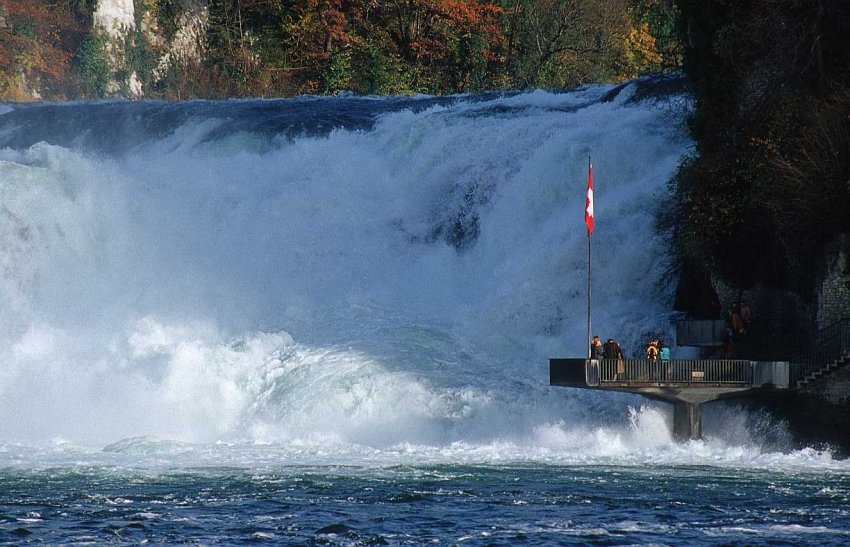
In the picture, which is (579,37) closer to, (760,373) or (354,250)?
(354,250)

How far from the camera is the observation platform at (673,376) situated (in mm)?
35062

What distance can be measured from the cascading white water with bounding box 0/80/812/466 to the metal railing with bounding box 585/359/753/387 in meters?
2.19

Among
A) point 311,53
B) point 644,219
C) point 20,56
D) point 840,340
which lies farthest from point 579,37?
point 840,340

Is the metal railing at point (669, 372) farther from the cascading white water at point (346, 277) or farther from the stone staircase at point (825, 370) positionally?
the cascading white water at point (346, 277)

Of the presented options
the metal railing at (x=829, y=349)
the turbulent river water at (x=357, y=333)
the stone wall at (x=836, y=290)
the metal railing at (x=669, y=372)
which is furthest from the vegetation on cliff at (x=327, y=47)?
the metal railing at (x=669, y=372)

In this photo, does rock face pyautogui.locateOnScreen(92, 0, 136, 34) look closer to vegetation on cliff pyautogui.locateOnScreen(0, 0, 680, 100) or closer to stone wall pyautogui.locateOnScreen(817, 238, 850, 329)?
vegetation on cliff pyautogui.locateOnScreen(0, 0, 680, 100)

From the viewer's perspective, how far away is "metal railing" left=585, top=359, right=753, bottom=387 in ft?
115

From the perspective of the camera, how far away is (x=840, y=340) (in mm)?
35375

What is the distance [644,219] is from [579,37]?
43954 millimetres

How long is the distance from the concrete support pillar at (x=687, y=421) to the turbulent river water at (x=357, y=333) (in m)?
0.53

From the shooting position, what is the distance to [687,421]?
3672 centimetres

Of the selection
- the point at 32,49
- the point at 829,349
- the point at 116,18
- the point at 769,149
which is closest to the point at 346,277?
the point at 769,149

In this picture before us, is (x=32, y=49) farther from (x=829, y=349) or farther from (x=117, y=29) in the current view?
(x=829, y=349)

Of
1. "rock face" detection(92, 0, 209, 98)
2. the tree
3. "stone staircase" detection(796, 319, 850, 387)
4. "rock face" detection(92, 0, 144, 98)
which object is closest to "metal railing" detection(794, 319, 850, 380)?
"stone staircase" detection(796, 319, 850, 387)
